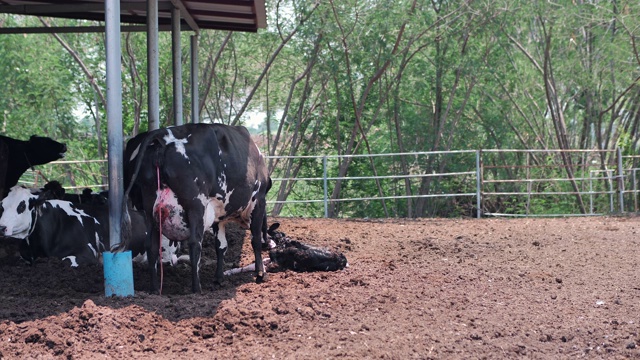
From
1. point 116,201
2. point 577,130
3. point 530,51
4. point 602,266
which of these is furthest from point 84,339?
point 577,130

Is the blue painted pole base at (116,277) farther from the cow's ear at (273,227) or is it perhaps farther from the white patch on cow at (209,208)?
the cow's ear at (273,227)

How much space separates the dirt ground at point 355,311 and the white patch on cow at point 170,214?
21.8 inches

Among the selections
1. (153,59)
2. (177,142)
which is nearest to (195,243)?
(177,142)

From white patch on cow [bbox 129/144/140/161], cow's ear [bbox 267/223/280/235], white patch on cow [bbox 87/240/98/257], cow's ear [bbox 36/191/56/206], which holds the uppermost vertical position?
white patch on cow [bbox 129/144/140/161]

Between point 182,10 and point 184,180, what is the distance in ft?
16.4

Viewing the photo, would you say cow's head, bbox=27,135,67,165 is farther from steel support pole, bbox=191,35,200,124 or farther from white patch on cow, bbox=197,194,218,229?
white patch on cow, bbox=197,194,218,229

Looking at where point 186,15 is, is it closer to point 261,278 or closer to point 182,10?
point 182,10

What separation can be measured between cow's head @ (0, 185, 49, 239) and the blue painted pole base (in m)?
2.36

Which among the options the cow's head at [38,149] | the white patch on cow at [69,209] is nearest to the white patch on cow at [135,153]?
the white patch on cow at [69,209]

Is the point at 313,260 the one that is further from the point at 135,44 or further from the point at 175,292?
the point at 135,44

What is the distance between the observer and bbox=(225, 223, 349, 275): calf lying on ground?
8.50m

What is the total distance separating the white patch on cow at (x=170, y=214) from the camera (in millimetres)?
7324

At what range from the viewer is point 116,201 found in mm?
7051

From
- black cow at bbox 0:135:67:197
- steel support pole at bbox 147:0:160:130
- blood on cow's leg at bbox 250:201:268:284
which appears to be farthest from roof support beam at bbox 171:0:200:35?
blood on cow's leg at bbox 250:201:268:284
